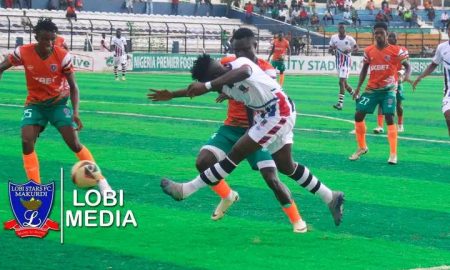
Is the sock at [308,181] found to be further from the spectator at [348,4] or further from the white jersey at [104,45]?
the spectator at [348,4]

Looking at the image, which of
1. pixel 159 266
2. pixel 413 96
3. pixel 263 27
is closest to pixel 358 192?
pixel 159 266

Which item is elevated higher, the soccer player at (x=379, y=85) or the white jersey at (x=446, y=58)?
the white jersey at (x=446, y=58)

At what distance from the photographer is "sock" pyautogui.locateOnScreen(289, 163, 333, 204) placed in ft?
33.3

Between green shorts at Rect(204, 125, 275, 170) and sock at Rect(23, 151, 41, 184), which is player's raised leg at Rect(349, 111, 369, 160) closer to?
green shorts at Rect(204, 125, 275, 170)

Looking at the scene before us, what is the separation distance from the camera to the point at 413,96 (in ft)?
115

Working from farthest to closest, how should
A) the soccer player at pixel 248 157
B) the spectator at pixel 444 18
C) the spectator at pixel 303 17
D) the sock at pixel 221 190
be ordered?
the spectator at pixel 444 18 < the spectator at pixel 303 17 < the sock at pixel 221 190 < the soccer player at pixel 248 157

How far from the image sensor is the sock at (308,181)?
33.3 feet

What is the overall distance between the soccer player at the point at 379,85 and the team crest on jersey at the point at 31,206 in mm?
7820

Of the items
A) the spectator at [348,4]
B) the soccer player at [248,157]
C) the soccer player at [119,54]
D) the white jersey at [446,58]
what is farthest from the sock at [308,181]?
the spectator at [348,4]

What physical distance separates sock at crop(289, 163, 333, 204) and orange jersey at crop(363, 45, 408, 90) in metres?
6.71

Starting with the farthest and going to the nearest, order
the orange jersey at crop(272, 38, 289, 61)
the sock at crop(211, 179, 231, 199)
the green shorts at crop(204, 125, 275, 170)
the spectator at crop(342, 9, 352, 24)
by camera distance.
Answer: the spectator at crop(342, 9, 352, 24) < the orange jersey at crop(272, 38, 289, 61) < the sock at crop(211, 179, 231, 199) < the green shorts at crop(204, 125, 275, 170)

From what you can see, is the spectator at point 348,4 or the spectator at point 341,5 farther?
the spectator at point 348,4

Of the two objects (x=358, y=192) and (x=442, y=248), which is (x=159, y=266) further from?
(x=358, y=192)

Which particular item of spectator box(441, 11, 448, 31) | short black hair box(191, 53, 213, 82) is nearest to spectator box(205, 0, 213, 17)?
spectator box(441, 11, 448, 31)
